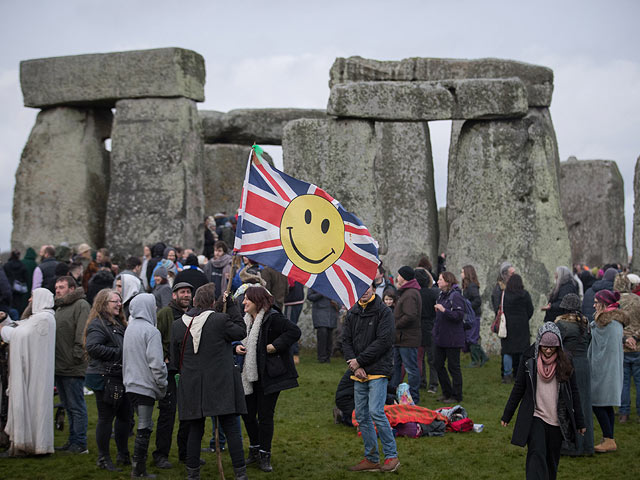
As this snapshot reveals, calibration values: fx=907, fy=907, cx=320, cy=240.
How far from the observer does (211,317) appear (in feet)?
24.3

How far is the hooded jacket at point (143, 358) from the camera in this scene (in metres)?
7.81

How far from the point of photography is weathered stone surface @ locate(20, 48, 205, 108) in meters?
17.2

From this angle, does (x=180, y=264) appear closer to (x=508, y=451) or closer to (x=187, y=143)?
(x=187, y=143)

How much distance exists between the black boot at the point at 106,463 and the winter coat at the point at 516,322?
634 cm

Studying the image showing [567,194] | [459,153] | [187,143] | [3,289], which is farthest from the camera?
[567,194]

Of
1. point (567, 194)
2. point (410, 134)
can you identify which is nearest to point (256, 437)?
point (410, 134)

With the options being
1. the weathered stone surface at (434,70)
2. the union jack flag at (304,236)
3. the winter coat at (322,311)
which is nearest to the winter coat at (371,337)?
the union jack flag at (304,236)

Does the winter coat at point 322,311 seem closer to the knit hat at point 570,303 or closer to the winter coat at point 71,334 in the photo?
the winter coat at point 71,334

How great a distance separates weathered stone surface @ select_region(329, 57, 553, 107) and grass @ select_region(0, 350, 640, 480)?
423 inches

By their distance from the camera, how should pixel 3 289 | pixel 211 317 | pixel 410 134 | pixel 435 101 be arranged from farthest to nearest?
pixel 410 134
pixel 435 101
pixel 3 289
pixel 211 317

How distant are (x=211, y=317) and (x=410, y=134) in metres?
16.2

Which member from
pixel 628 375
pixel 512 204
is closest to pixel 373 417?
pixel 628 375

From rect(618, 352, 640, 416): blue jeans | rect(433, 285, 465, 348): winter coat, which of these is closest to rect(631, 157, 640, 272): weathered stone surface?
rect(433, 285, 465, 348): winter coat

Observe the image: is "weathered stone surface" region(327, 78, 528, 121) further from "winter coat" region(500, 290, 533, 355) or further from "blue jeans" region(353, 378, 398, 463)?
"blue jeans" region(353, 378, 398, 463)
